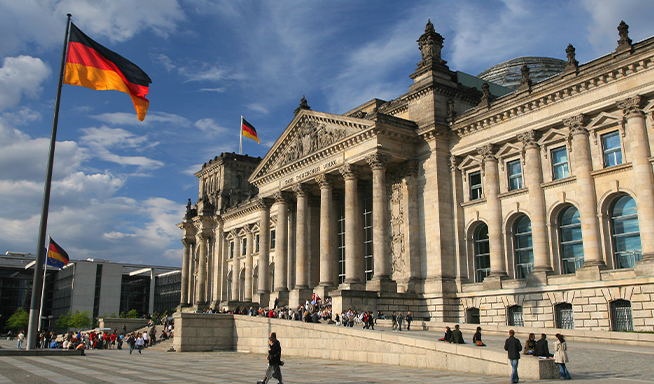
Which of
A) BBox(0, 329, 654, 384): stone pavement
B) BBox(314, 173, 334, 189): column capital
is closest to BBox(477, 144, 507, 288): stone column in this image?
BBox(314, 173, 334, 189): column capital

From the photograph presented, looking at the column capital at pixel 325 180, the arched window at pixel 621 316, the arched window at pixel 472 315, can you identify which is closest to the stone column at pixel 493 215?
the arched window at pixel 472 315

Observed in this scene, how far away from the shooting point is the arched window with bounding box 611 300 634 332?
30391mm

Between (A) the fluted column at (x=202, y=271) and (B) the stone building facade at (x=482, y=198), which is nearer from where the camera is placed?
(B) the stone building facade at (x=482, y=198)

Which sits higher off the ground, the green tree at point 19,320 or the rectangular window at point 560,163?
the rectangular window at point 560,163

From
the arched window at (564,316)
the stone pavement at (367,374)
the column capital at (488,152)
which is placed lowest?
the stone pavement at (367,374)

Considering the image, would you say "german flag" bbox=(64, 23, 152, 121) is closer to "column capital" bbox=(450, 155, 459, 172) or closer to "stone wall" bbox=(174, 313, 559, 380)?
"stone wall" bbox=(174, 313, 559, 380)

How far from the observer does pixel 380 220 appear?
135 ft

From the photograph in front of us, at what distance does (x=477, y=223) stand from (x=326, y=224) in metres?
11.8

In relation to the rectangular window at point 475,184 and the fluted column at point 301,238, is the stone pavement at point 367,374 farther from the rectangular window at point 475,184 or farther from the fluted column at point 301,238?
the fluted column at point 301,238

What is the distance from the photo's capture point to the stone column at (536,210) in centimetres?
3519

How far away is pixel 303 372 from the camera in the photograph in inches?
832

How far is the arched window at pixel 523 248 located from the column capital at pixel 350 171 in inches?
482

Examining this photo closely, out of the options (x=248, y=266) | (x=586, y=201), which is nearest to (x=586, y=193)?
(x=586, y=201)

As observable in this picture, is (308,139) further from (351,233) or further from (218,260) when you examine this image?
(218,260)
